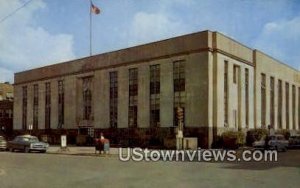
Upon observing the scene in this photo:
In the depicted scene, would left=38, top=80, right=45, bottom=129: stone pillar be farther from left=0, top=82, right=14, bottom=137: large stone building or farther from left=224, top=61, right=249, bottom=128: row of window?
left=224, top=61, right=249, bottom=128: row of window

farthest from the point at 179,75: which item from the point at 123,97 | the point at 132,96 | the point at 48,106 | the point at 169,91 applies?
the point at 48,106

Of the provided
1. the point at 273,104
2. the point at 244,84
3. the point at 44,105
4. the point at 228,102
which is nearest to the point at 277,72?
the point at 273,104

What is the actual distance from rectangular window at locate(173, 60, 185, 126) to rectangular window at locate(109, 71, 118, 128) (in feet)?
31.5

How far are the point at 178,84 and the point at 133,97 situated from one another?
276 inches

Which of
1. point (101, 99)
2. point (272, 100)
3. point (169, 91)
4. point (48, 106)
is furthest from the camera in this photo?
point (48, 106)

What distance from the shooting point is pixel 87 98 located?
6022 cm

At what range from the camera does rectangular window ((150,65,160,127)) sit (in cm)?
5006

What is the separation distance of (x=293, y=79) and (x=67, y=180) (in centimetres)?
5528

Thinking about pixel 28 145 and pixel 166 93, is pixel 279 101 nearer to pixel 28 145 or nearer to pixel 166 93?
pixel 166 93

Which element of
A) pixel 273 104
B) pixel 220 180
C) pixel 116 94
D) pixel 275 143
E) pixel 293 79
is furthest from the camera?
pixel 293 79

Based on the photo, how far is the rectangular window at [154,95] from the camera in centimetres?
5006

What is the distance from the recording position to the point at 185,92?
47.5 metres

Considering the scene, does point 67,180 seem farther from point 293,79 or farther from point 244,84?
point 293,79

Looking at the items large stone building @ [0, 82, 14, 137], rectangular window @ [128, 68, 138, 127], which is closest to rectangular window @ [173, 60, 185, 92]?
rectangular window @ [128, 68, 138, 127]
